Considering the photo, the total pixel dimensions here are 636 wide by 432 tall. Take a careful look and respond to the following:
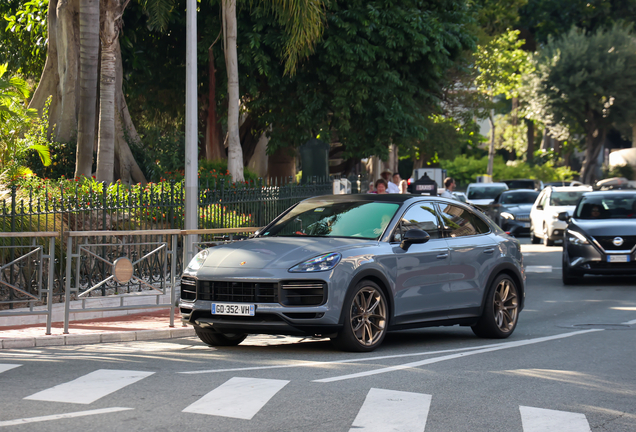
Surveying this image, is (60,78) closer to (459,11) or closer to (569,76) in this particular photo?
(459,11)

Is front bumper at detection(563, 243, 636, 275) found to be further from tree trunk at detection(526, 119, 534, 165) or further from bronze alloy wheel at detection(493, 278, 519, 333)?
tree trunk at detection(526, 119, 534, 165)

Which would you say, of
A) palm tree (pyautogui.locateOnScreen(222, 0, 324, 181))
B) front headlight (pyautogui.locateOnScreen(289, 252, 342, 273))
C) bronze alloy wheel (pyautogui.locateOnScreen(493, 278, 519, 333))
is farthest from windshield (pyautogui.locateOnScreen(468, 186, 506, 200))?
front headlight (pyautogui.locateOnScreen(289, 252, 342, 273))

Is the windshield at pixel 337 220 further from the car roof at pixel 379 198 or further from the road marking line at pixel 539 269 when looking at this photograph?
the road marking line at pixel 539 269

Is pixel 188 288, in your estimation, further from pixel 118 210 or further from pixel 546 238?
pixel 546 238

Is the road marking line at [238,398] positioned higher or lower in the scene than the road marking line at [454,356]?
lower

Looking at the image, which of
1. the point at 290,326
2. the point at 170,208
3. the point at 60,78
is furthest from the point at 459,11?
the point at 290,326

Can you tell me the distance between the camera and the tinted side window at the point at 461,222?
10375mm

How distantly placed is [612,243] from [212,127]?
14.5 meters

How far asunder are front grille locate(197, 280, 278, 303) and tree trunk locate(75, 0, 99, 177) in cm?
959

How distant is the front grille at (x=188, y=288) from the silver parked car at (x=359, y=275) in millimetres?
10

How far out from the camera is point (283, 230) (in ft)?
33.0

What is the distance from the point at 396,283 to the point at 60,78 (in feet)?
47.7

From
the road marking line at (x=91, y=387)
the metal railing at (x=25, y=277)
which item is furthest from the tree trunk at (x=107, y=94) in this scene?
the road marking line at (x=91, y=387)

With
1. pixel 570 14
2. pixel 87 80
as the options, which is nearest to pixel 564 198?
pixel 87 80
